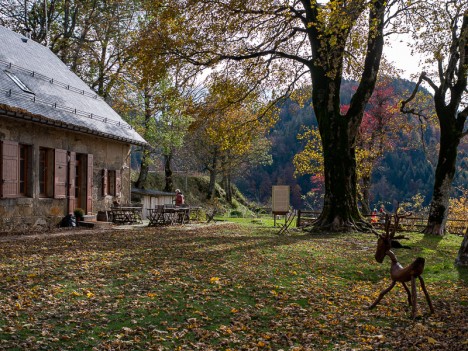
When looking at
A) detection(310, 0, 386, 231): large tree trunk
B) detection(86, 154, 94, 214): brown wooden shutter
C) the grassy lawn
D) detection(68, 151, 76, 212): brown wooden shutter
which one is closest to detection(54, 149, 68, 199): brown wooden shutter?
detection(68, 151, 76, 212): brown wooden shutter

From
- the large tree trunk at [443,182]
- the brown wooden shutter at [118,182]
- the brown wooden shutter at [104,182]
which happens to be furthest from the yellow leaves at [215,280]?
the brown wooden shutter at [118,182]

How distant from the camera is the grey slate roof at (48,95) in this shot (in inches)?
557

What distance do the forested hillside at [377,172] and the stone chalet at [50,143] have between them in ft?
119

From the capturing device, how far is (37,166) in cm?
Result: 1496

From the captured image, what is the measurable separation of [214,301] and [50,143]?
37.4 feet

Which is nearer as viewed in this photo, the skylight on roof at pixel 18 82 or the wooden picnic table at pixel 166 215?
the skylight on roof at pixel 18 82

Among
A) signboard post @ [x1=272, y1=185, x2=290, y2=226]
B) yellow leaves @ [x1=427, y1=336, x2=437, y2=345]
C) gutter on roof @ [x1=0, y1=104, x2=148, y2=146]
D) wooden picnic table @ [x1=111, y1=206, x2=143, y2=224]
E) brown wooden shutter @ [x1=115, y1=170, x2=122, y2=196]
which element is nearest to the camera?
yellow leaves @ [x1=427, y1=336, x2=437, y2=345]

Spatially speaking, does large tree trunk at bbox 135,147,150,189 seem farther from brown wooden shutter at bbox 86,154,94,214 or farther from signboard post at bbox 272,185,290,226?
signboard post at bbox 272,185,290,226

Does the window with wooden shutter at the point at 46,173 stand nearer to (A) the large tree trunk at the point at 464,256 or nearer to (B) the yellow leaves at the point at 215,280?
(B) the yellow leaves at the point at 215,280

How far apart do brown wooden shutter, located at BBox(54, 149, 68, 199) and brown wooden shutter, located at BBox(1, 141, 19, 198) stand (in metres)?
1.76

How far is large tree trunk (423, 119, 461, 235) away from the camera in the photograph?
1630 cm

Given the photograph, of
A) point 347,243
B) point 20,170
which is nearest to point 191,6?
point 20,170

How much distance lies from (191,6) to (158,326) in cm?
1208

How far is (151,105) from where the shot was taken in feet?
95.7
